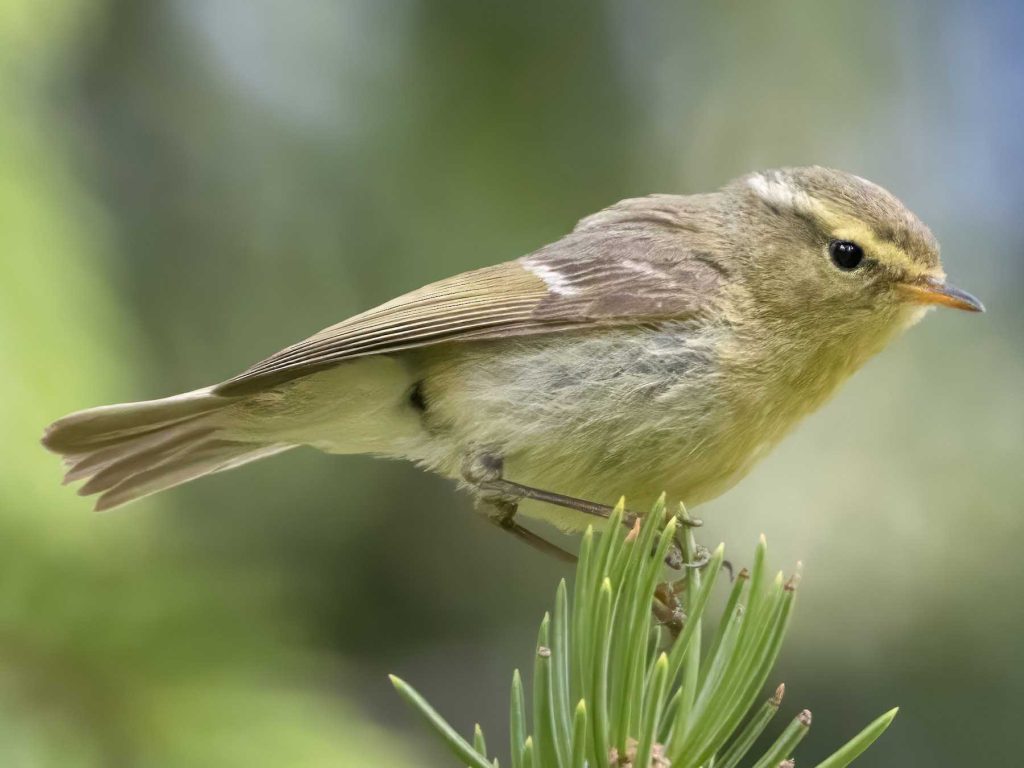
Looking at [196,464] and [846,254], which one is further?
[196,464]

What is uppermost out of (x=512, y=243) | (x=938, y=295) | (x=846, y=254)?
(x=512, y=243)

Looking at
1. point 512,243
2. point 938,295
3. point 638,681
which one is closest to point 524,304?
point 512,243

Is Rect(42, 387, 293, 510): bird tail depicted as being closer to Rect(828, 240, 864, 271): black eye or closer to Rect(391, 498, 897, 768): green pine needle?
Rect(391, 498, 897, 768): green pine needle

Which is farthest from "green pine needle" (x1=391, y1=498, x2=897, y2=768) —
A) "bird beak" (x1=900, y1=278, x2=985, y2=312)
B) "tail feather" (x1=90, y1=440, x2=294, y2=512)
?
"tail feather" (x1=90, y1=440, x2=294, y2=512)

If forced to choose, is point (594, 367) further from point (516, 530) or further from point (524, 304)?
point (516, 530)

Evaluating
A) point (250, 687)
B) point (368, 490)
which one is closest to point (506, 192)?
point (368, 490)

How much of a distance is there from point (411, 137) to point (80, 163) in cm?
75

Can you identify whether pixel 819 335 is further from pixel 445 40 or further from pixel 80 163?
pixel 80 163

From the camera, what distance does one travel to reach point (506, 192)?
2.63 m

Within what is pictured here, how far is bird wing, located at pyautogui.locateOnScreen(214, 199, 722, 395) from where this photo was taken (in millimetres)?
2191

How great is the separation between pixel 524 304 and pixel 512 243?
0.41m

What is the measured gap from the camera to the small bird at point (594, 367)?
217 cm

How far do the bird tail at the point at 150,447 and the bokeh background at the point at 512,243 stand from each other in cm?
8

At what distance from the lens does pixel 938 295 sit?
89.0 inches
